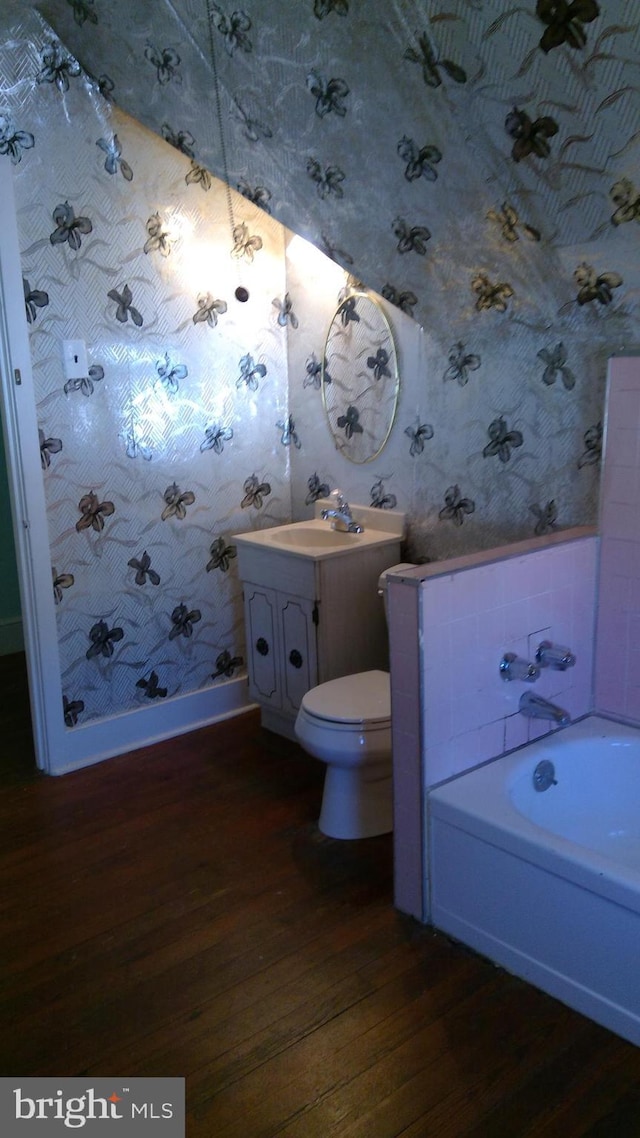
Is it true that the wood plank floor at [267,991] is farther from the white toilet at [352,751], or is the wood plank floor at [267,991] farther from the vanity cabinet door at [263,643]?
the vanity cabinet door at [263,643]

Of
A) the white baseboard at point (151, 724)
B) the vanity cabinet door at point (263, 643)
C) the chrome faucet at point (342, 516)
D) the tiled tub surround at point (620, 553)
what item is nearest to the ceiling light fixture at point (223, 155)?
the chrome faucet at point (342, 516)

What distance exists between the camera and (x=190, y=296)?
11.0 feet

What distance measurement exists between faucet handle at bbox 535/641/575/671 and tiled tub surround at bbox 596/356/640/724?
0.71 feet

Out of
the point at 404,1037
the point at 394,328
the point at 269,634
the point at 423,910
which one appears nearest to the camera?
the point at 404,1037

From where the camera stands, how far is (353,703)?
2686mm

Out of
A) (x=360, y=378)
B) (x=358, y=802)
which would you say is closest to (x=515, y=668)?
(x=358, y=802)

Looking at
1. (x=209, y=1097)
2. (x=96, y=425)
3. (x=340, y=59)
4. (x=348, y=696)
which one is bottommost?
(x=209, y=1097)

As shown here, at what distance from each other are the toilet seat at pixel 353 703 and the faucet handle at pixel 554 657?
450mm

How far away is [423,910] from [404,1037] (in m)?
0.41

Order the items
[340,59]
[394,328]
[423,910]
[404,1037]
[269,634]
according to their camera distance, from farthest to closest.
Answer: [269,634] → [394,328] → [423,910] → [340,59] → [404,1037]

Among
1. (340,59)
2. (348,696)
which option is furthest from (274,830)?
(340,59)

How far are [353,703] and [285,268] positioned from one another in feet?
6.11

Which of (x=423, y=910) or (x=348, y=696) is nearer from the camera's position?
(x=423, y=910)

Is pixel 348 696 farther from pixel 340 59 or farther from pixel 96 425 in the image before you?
pixel 340 59
